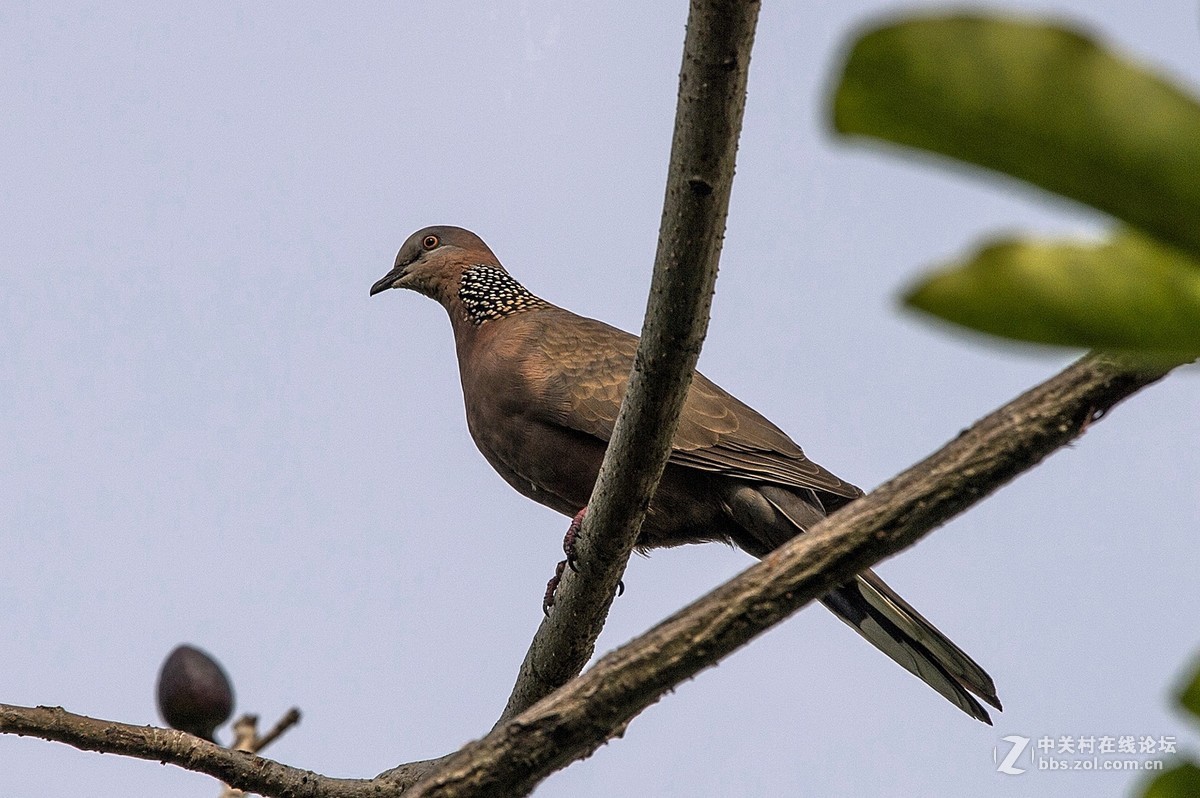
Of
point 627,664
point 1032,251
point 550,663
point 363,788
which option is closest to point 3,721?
point 363,788

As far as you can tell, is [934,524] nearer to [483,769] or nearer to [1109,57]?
[483,769]

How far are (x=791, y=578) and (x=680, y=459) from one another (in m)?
3.07

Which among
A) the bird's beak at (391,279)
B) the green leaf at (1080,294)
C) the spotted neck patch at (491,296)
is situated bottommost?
the green leaf at (1080,294)

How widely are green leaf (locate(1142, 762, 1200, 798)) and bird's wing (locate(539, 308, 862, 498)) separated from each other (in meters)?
4.33

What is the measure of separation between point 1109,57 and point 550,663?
12.8 ft

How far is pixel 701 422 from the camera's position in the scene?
18.0 feet

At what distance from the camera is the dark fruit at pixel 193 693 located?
12.4 feet

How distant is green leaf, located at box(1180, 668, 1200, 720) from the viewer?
0.90 metres

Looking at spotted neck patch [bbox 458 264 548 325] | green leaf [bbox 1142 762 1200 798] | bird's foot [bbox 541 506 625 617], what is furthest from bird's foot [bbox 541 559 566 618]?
green leaf [bbox 1142 762 1200 798]

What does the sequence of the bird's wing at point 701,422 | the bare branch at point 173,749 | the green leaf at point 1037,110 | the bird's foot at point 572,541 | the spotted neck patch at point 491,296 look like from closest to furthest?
the green leaf at point 1037,110, the bare branch at point 173,749, the bird's foot at point 572,541, the bird's wing at point 701,422, the spotted neck patch at point 491,296

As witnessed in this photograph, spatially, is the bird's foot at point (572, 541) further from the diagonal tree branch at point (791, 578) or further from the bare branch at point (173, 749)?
the diagonal tree branch at point (791, 578)

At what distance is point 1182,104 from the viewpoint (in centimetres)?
79

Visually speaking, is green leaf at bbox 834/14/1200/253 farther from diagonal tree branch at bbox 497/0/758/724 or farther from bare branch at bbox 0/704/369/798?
bare branch at bbox 0/704/369/798

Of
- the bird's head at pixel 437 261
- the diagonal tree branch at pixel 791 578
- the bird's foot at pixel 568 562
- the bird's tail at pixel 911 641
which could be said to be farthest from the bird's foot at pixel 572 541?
the bird's head at pixel 437 261
